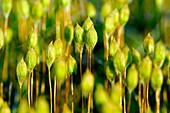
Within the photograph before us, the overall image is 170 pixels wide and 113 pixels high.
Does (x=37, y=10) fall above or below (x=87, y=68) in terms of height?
above

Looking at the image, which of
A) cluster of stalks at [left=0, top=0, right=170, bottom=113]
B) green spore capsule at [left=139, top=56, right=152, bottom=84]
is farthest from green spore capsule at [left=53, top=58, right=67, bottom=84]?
green spore capsule at [left=139, top=56, right=152, bottom=84]

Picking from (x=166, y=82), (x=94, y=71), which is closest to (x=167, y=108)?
(x=166, y=82)

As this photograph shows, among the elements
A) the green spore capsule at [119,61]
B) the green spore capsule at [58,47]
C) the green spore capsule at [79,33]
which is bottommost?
the green spore capsule at [119,61]

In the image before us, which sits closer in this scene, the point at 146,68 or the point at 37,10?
the point at 146,68

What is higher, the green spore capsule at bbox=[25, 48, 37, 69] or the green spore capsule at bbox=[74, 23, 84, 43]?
the green spore capsule at bbox=[74, 23, 84, 43]

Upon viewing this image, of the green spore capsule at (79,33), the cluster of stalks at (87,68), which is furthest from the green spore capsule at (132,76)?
the green spore capsule at (79,33)

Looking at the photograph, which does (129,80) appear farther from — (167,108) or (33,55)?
(167,108)

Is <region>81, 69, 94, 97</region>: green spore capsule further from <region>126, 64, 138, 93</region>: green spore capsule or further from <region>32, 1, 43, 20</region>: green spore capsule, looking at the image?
<region>32, 1, 43, 20</region>: green spore capsule

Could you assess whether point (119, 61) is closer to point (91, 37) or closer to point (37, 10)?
point (91, 37)

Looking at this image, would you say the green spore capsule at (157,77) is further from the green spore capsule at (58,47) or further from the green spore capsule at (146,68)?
the green spore capsule at (58,47)

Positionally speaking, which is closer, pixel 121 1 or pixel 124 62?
pixel 124 62

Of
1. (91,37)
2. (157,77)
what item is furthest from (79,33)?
(157,77)
